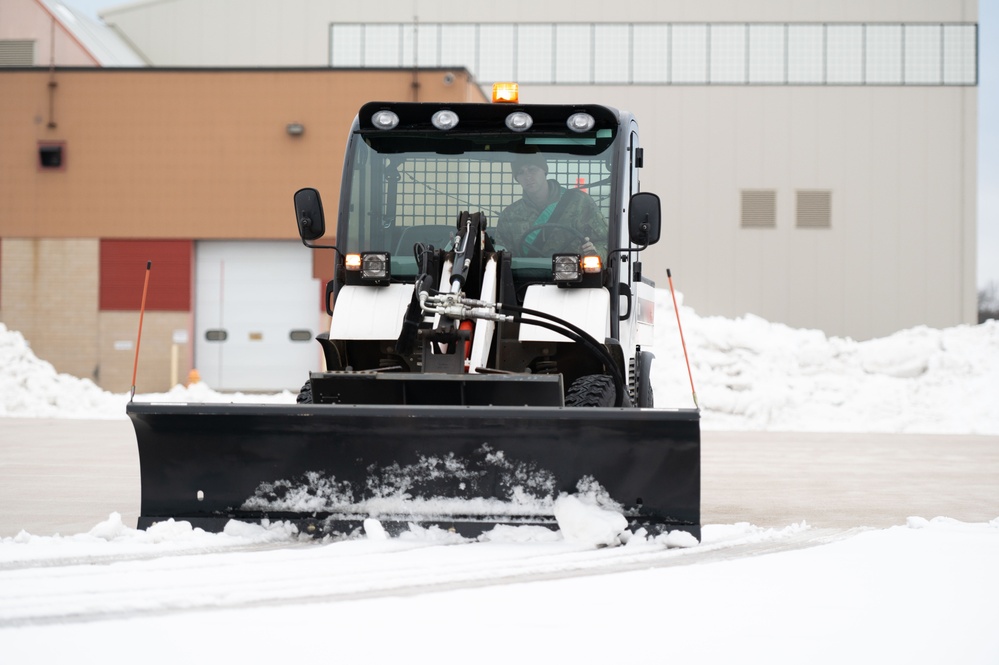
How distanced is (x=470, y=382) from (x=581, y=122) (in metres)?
1.98

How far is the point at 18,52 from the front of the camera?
27328 mm

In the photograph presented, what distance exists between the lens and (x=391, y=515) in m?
6.30

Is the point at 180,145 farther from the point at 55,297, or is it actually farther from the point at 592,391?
the point at 592,391

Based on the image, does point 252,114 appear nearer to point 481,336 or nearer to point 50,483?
point 50,483

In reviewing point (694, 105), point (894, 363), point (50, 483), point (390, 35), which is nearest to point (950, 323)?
point (694, 105)

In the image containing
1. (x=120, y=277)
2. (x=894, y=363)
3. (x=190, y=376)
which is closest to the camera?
(x=894, y=363)

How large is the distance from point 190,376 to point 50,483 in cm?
1268

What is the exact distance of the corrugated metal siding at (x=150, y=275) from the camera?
941 inches

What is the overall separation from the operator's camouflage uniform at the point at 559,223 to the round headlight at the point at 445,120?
60cm

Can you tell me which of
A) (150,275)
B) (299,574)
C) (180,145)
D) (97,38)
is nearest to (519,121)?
(299,574)

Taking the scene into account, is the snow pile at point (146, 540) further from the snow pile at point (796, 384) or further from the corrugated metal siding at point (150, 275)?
the corrugated metal siding at point (150, 275)

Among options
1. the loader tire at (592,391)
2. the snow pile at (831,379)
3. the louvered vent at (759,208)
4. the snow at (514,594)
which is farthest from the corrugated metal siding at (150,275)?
the loader tire at (592,391)

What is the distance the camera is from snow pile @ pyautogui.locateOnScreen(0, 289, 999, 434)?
1828 centimetres

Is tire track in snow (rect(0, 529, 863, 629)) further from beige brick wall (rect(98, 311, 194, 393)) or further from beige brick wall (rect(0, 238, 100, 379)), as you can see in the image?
beige brick wall (rect(0, 238, 100, 379))
